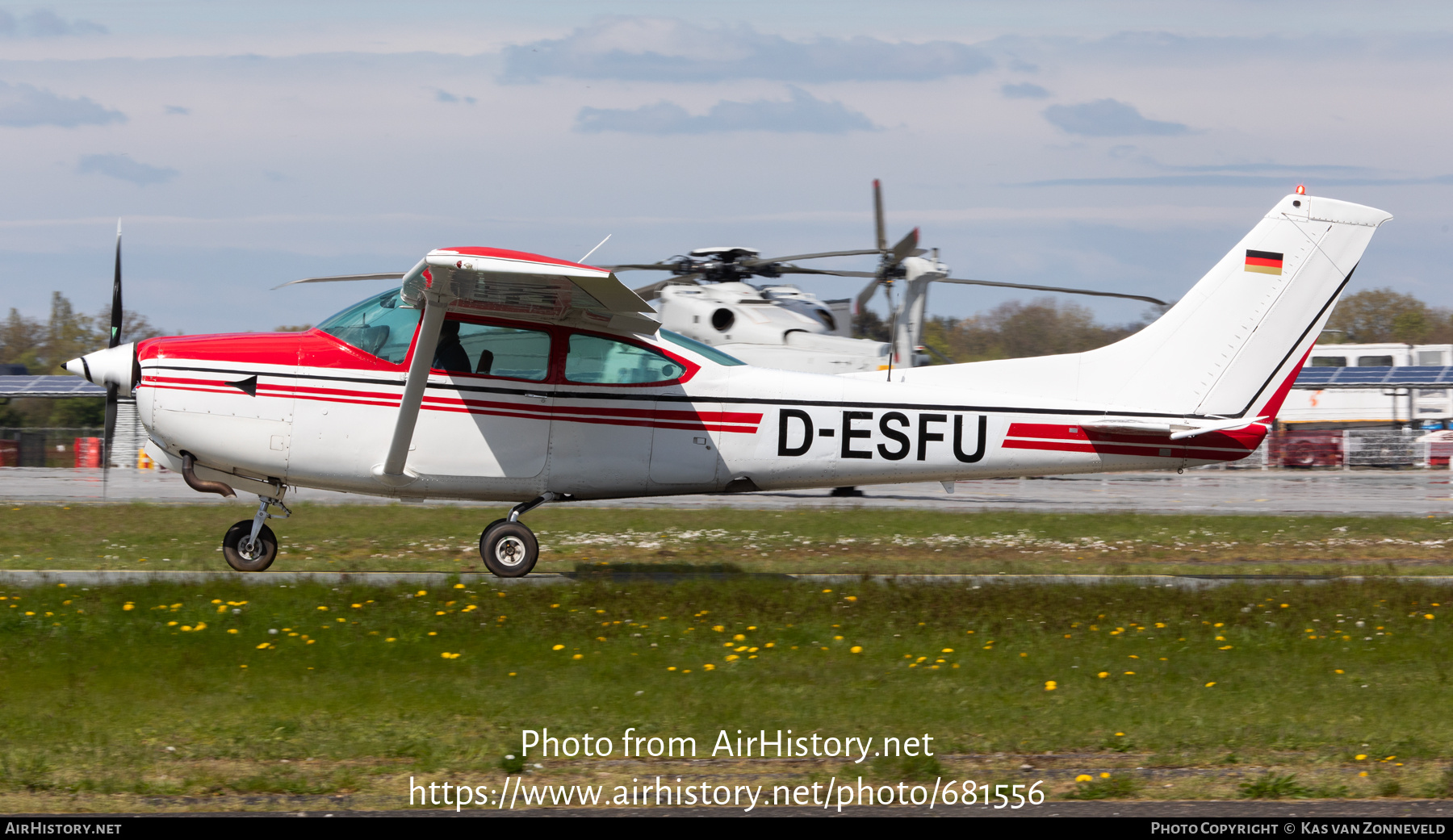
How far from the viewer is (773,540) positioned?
1628 cm

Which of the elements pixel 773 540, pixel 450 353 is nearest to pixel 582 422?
pixel 450 353

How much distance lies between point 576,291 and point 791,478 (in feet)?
9.26

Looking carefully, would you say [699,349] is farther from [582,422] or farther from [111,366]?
[111,366]

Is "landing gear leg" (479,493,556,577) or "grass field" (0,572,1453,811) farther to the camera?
"landing gear leg" (479,493,556,577)

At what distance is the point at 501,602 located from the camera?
32.2 ft

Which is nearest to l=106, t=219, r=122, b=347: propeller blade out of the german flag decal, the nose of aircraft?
the nose of aircraft

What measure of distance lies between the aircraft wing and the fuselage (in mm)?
222

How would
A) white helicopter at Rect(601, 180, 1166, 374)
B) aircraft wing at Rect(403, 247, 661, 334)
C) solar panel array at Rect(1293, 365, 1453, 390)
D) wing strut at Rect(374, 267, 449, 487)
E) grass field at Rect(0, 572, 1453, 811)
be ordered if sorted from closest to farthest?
grass field at Rect(0, 572, 1453, 811), aircraft wing at Rect(403, 247, 661, 334), wing strut at Rect(374, 267, 449, 487), white helicopter at Rect(601, 180, 1166, 374), solar panel array at Rect(1293, 365, 1453, 390)

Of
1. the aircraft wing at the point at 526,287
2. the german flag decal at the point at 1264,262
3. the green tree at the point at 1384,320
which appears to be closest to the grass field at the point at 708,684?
the aircraft wing at the point at 526,287

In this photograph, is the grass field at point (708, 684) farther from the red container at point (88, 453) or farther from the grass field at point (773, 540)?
the red container at point (88, 453)

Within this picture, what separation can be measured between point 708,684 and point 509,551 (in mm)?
4301

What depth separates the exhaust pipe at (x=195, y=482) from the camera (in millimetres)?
11172

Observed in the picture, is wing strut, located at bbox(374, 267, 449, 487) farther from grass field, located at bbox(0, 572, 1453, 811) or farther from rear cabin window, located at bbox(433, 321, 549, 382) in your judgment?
grass field, located at bbox(0, 572, 1453, 811)

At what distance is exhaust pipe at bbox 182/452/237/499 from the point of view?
11.2 metres
